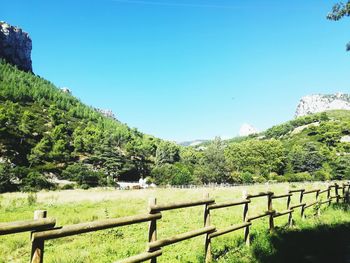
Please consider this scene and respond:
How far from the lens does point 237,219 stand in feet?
49.5

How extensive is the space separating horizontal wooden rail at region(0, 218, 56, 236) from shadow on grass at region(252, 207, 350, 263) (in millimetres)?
5369

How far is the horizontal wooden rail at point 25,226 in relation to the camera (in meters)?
3.99

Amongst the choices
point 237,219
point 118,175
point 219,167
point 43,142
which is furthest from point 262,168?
point 237,219

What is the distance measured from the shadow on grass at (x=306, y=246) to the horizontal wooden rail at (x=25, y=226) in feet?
17.6

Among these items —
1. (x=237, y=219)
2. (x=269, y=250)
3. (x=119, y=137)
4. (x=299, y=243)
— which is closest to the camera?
(x=269, y=250)

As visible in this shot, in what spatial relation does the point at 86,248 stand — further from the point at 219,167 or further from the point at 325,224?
the point at 219,167

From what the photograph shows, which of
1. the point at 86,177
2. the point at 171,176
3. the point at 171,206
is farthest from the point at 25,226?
the point at 171,176

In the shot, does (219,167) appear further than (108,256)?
Yes

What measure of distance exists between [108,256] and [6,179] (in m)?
60.0

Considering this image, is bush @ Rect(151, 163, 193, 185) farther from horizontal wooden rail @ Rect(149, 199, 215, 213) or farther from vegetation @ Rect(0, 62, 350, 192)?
horizontal wooden rail @ Rect(149, 199, 215, 213)

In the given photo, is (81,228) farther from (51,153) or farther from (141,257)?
(51,153)

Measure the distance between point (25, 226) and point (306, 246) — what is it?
782 cm

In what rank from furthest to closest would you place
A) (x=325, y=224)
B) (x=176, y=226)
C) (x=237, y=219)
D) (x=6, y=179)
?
(x=6, y=179), (x=237, y=219), (x=176, y=226), (x=325, y=224)

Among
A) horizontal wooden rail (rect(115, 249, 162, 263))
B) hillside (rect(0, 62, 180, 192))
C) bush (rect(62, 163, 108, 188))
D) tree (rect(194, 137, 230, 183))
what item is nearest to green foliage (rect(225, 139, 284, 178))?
A: tree (rect(194, 137, 230, 183))
